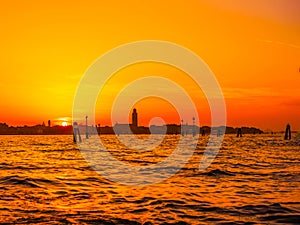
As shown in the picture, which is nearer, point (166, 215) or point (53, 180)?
point (166, 215)

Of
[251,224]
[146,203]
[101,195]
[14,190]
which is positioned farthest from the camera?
[14,190]

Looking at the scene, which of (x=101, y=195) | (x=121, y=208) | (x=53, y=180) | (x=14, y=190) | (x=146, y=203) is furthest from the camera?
(x=53, y=180)

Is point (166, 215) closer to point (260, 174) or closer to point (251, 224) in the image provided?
point (251, 224)

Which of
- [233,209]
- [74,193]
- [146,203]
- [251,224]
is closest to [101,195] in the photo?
[74,193]

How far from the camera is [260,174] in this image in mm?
25375

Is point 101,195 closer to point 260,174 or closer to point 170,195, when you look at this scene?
point 170,195

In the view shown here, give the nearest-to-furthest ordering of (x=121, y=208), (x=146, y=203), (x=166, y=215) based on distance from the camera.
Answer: (x=166, y=215), (x=121, y=208), (x=146, y=203)

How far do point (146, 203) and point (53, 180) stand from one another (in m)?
8.97

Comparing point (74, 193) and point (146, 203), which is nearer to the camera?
point (146, 203)

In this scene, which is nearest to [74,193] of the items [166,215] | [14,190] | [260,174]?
[14,190]

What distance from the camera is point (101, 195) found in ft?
56.5

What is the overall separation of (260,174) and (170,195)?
1020 cm

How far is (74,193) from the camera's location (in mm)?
17750

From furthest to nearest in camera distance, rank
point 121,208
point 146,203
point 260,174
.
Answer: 1. point 260,174
2. point 146,203
3. point 121,208
